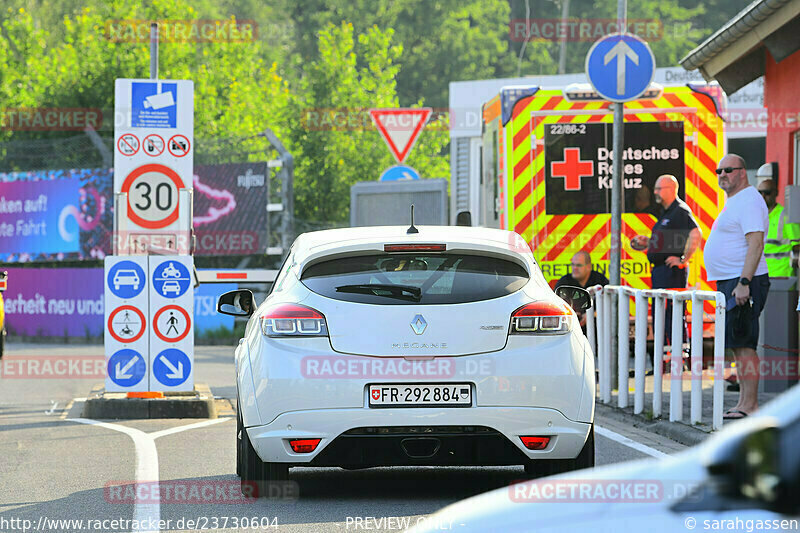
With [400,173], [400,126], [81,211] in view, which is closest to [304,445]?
[400,126]

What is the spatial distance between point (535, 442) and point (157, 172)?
20.4 ft

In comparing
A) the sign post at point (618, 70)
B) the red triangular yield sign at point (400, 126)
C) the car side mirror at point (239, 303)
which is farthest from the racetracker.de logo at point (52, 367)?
the car side mirror at point (239, 303)

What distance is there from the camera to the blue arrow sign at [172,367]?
40.0 feet

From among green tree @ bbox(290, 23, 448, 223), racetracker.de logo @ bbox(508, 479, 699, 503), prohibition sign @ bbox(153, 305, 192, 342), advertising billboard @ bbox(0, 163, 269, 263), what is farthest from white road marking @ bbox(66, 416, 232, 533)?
green tree @ bbox(290, 23, 448, 223)

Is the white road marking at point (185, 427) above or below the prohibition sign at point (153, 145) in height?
below

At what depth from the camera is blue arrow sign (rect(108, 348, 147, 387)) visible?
39.8 feet

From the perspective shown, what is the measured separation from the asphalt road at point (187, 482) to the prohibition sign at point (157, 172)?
69.1 inches

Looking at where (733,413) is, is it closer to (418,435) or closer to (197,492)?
(418,435)

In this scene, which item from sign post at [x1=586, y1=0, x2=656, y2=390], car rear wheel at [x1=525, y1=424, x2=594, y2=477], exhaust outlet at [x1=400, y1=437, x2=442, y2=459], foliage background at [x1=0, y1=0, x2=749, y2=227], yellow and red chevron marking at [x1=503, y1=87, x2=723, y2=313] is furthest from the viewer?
foliage background at [x1=0, y1=0, x2=749, y2=227]

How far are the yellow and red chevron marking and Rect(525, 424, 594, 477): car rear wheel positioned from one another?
7909mm

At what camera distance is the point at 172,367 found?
12219 millimetres

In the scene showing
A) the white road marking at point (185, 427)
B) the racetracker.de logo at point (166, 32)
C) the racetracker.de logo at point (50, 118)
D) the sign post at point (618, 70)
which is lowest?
the white road marking at point (185, 427)

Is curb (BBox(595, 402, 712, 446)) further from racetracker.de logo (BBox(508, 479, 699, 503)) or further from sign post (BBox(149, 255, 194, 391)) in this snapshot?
racetracker.de logo (BBox(508, 479, 699, 503))

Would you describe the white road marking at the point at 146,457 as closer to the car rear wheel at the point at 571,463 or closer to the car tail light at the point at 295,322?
the car tail light at the point at 295,322
